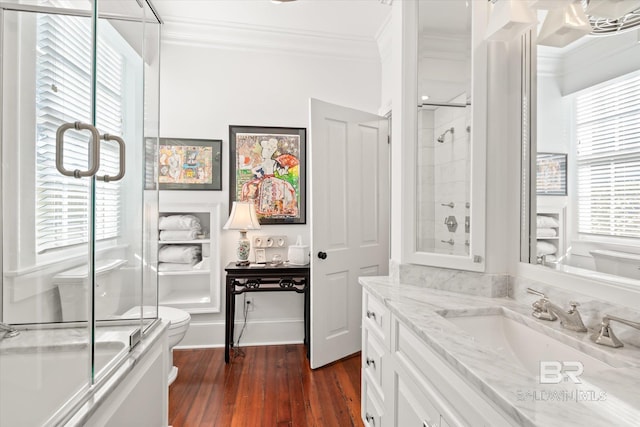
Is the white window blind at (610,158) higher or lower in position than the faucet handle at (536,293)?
higher

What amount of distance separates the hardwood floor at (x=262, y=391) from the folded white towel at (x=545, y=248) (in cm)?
141

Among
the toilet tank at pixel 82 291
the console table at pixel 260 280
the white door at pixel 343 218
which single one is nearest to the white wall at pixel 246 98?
the console table at pixel 260 280

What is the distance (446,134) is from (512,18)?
0.57m

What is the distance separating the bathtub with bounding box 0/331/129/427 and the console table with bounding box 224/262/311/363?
149 centimetres

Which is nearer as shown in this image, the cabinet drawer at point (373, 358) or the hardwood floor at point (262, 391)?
the cabinet drawer at point (373, 358)

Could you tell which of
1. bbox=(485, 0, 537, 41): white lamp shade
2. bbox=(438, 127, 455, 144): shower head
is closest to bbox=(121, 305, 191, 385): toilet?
bbox=(438, 127, 455, 144): shower head

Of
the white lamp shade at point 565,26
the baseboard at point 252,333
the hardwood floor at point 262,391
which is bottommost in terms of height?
the hardwood floor at point 262,391

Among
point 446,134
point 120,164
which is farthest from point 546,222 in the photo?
point 120,164

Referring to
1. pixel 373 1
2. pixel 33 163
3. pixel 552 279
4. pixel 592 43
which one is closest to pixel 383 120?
pixel 373 1

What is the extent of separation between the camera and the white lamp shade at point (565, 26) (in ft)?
3.79

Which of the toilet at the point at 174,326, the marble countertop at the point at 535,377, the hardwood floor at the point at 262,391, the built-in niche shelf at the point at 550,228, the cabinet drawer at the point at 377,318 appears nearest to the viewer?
the marble countertop at the point at 535,377

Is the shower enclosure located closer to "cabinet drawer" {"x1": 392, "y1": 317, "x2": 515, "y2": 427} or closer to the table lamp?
"cabinet drawer" {"x1": 392, "y1": 317, "x2": 515, "y2": 427}

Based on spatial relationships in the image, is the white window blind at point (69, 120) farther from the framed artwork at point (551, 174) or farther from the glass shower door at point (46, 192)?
the framed artwork at point (551, 174)

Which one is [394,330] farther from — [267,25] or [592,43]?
[267,25]
